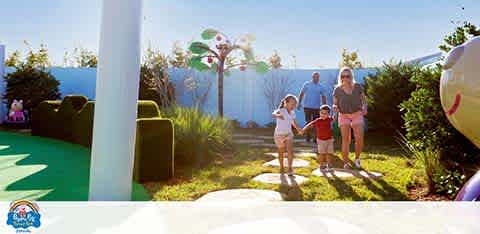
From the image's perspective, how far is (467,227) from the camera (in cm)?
204

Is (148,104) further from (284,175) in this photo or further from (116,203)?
(116,203)

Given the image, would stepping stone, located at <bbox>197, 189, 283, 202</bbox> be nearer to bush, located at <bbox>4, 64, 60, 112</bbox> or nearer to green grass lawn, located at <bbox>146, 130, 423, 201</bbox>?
green grass lawn, located at <bbox>146, 130, 423, 201</bbox>

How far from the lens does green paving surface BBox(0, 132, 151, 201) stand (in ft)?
9.55

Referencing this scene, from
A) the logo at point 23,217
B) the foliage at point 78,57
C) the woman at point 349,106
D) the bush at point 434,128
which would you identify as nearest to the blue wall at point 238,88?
the foliage at point 78,57

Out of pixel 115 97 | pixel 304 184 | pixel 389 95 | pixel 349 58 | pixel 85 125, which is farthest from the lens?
pixel 349 58

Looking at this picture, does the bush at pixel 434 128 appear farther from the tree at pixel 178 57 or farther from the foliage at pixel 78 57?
the foliage at pixel 78 57

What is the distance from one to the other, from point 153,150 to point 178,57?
17.6 ft

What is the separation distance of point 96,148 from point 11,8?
91.7 inches

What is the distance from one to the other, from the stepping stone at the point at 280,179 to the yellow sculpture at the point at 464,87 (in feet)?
4.41

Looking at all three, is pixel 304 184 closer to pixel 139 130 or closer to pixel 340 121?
pixel 340 121

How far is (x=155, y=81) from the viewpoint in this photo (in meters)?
7.54

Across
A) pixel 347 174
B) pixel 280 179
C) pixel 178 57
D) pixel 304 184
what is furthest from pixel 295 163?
pixel 178 57

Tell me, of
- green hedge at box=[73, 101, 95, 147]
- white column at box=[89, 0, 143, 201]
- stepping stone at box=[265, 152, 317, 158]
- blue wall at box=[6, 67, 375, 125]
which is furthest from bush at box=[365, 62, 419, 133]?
white column at box=[89, 0, 143, 201]

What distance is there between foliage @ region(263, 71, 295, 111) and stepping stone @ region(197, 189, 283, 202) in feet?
16.2
